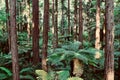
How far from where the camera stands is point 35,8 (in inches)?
543

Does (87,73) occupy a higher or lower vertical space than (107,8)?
lower

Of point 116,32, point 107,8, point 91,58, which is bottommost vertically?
point 91,58

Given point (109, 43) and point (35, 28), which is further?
point (35, 28)

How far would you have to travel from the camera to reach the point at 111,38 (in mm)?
8188

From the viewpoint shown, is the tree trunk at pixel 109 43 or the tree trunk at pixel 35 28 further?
the tree trunk at pixel 35 28

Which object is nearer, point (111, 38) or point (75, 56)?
point (111, 38)

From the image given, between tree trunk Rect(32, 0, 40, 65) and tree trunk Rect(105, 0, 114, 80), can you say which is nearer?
tree trunk Rect(105, 0, 114, 80)

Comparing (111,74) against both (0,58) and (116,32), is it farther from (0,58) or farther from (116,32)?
(0,58)

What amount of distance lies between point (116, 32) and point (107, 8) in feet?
18.0

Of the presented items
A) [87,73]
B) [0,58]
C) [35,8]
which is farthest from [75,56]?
[0,58]

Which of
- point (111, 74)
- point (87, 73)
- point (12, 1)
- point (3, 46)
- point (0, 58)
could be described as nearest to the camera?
point (111, 74)

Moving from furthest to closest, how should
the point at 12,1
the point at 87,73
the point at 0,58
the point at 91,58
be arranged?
the point at 0,58 → the point at 87,73 → the point at 91,58 → the point at 12,1

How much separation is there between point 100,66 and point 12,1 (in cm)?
631

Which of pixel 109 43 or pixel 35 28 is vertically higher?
pixel 35 28
